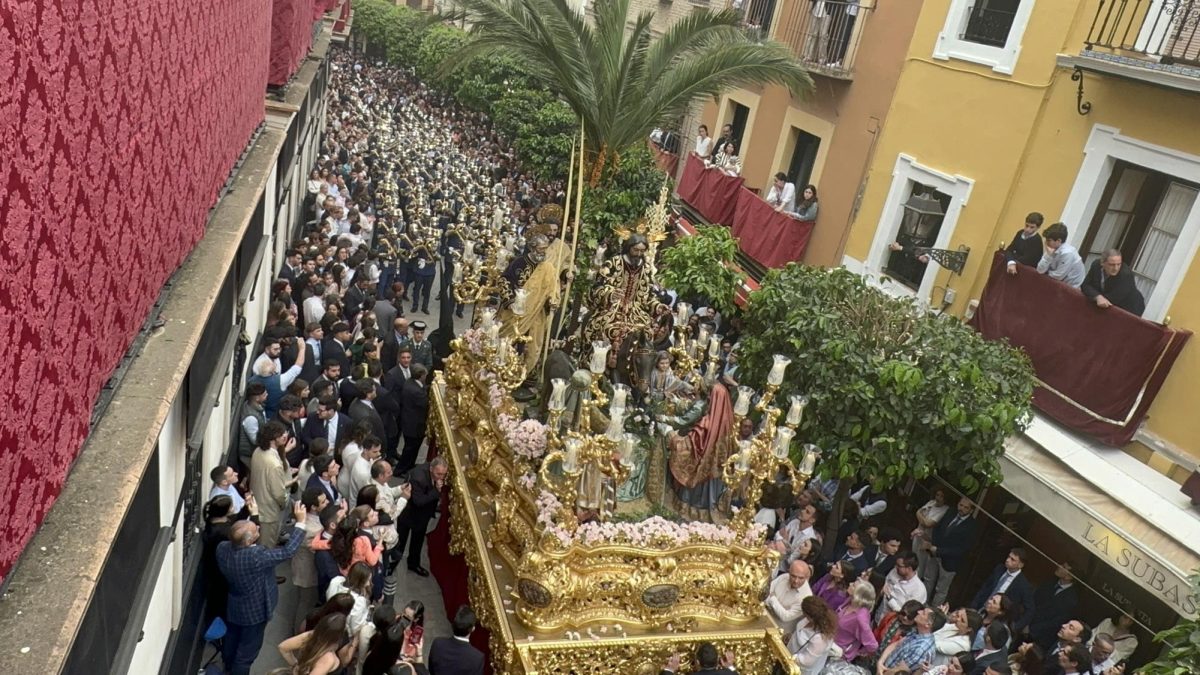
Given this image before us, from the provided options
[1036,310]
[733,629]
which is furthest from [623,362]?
[1036,310]

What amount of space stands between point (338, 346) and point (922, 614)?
6.52 metres

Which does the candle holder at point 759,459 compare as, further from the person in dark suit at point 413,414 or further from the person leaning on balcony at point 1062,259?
the person leaning on balcony at point 1062,259

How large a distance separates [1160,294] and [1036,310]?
50.4 inches

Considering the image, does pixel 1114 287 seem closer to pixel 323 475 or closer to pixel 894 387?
pixel 894 387

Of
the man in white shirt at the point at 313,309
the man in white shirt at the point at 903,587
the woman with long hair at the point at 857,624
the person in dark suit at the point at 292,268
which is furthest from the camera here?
the person in dark suit at the point at 292,268

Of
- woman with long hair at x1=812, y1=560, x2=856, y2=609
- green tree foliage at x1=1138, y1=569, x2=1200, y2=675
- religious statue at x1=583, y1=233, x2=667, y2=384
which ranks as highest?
religious statue at x1=583, y1=233, x2=667, y2=384

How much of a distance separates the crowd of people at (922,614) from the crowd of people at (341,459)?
2930mm

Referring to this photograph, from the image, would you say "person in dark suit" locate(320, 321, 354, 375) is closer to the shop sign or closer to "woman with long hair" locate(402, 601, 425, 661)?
"woman with long hair" locate(402, 601, 425, 661)

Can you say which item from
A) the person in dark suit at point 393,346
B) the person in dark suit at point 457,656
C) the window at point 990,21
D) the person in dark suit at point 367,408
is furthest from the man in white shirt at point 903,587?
the window at point 990,21

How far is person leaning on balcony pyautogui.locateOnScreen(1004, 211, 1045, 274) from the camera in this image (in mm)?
10414

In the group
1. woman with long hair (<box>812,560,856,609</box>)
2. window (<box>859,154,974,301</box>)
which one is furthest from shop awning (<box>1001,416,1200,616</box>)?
window (<box>859,154,974,301</box>)

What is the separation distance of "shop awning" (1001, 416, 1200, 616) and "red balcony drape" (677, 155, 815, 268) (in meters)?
6.39

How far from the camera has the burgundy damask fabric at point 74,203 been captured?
7.99 ft

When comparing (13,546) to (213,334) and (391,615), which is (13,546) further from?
(213,334)
